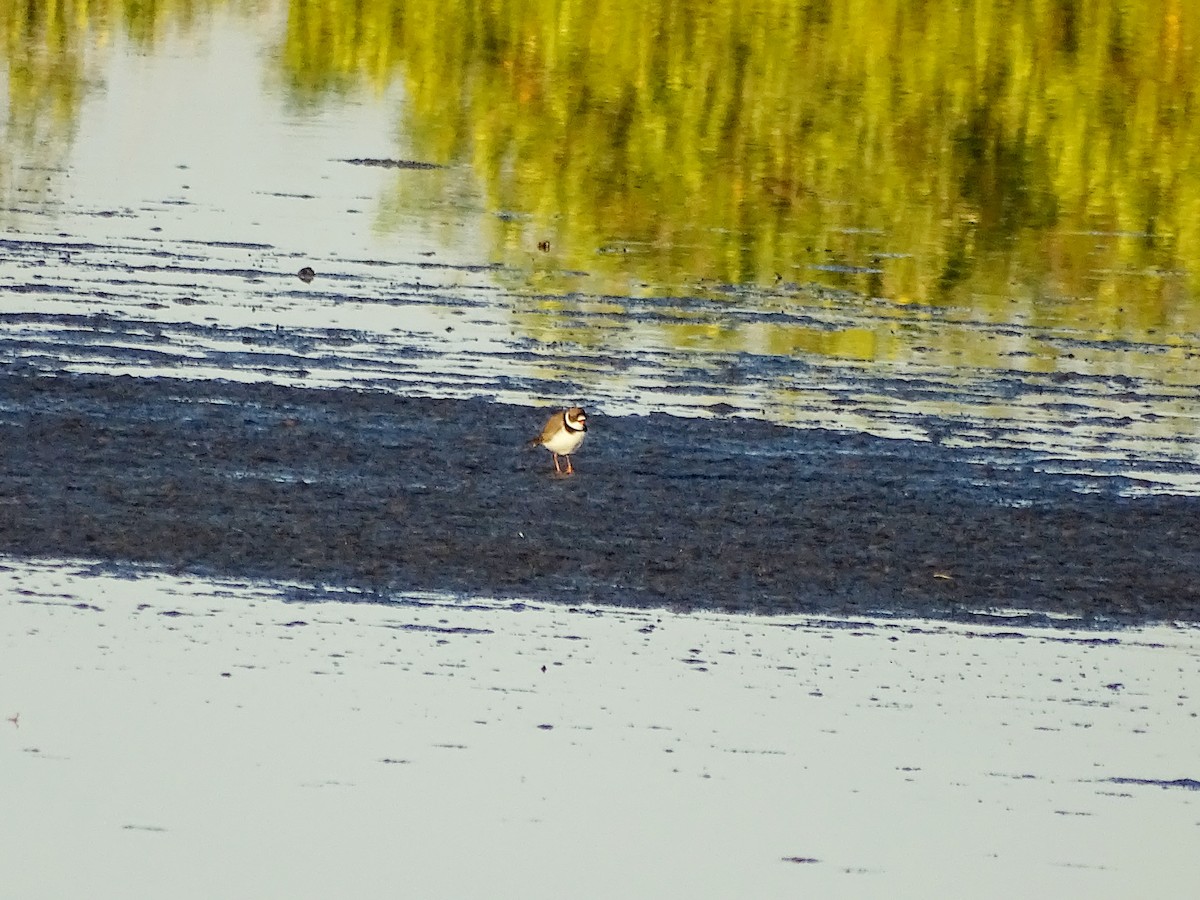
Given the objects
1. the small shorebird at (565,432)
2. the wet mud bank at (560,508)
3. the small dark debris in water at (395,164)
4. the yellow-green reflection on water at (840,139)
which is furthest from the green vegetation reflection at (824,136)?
the small shorebird at (565,432)

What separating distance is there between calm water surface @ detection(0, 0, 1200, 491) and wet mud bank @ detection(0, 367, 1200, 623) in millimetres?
720

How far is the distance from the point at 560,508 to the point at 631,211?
10.0 metres

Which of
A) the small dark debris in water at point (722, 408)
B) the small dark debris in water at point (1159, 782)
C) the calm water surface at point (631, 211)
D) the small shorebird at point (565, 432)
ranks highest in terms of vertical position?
the calm water surface at point (631, 211)

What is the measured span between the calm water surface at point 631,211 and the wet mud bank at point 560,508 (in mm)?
720

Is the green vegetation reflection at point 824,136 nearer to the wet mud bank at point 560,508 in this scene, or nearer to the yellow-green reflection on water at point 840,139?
the yellow-green reflection on water at point 840,139

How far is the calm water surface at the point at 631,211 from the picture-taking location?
13836 mm

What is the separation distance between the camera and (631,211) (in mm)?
20578

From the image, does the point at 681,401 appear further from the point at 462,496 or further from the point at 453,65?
the point at 453,65

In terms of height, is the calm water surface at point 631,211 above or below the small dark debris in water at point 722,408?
above

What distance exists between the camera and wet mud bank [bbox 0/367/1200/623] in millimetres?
9891

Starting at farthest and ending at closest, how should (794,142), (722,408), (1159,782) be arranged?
1. (794,142)
2. (722,408)
3. (1159,782)

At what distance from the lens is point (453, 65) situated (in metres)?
30.3

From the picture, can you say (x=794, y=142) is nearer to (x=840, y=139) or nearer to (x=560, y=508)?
(x=840, y=139)

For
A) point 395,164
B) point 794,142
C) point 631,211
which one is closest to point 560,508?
point 631,211
